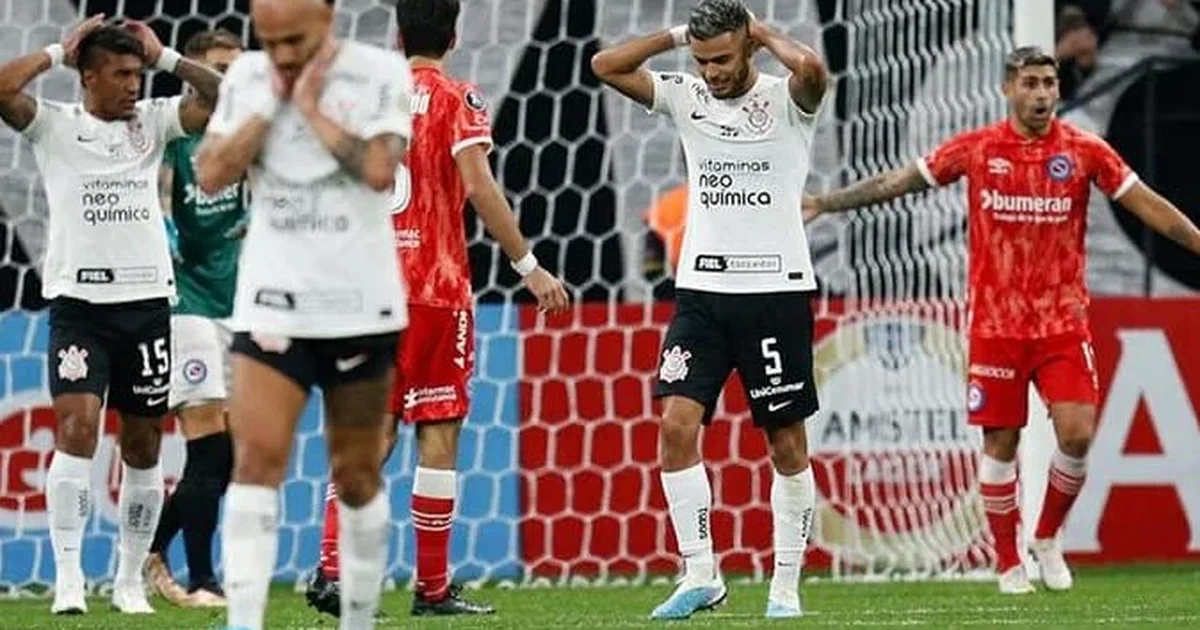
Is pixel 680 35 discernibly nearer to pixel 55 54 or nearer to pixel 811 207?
pixel 811 207

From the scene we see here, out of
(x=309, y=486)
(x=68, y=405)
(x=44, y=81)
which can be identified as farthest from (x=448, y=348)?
(x=44, y=81)

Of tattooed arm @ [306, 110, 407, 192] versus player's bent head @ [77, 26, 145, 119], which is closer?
tattooed arm @ [306, 110, 407, 192]

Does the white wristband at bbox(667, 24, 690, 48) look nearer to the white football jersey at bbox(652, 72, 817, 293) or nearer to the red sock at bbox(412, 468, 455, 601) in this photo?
the white football jersey at bbox(652, 72, 817, 293)

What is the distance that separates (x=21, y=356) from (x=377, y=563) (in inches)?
244

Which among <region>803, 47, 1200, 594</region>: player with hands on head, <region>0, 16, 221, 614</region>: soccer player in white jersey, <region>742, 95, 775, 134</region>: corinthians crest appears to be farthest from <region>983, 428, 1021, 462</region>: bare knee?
<region>0, 16, 221, 614</region>: soccer player in white jersey

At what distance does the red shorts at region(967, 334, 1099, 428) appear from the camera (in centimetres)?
1168

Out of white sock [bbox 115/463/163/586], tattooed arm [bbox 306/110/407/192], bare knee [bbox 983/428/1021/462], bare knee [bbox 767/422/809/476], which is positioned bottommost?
white sock [bbox 115/463/163/586]

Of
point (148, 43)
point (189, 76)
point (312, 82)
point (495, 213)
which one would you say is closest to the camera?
point (312, 82)

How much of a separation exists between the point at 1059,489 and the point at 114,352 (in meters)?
3.98

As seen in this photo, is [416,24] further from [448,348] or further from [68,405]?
[68,405]

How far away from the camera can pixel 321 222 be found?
7297 mm

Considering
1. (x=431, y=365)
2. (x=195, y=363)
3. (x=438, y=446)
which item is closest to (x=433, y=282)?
(x=431, y=365)

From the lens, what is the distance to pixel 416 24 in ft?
33.1

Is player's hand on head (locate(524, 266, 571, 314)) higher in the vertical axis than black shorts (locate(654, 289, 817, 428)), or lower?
higher
